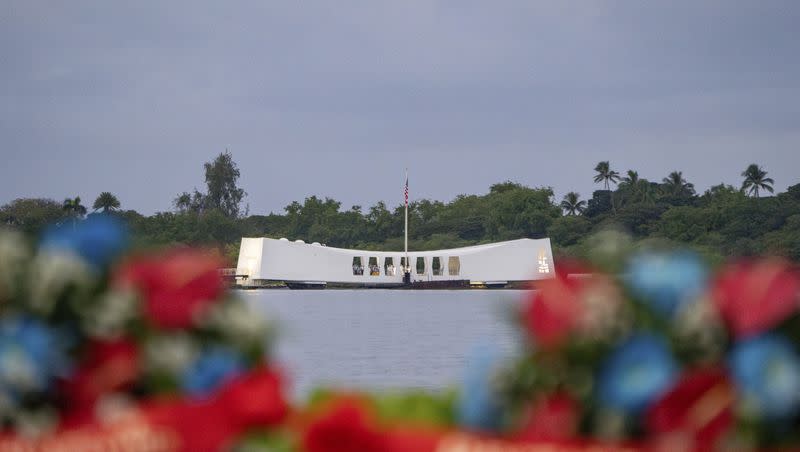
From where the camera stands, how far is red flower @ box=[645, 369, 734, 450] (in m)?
1.34

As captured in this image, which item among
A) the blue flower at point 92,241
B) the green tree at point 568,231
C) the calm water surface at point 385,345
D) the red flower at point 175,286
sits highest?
the green tree at point 568,231

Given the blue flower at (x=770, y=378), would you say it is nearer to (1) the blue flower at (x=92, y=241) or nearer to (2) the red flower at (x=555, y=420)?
(2) the red flower at (x=555, y=420)

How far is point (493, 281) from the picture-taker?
67.5 metres

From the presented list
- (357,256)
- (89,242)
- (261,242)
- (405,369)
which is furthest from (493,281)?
(89,242)

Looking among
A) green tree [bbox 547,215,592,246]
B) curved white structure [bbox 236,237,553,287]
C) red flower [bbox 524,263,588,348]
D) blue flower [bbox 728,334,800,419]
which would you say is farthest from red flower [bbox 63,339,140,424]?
green tree [bbox 547,215,592,246]

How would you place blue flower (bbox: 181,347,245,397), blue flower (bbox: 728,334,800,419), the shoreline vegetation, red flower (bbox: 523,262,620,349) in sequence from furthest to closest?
1. the shoreline vegetation
2. blue flower (bbox: 181,347,245,397)
3. red flower (bbox: 523,262,620,349)
4. blue flower (bbox: 728,334,800,419)

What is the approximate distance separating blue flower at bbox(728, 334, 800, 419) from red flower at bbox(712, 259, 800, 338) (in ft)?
0.11

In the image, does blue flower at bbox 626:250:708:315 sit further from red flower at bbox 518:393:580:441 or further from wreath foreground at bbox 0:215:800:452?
red flower at bbox 518:393:580:441

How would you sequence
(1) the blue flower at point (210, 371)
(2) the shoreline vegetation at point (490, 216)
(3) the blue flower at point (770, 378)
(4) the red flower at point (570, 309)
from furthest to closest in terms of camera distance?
(2) the shoreline vegetation at point (490, 216), (1) the blue flower at point (210, 371), (4) the red flower at point (570, 309), (3) the blue flower at point (770, 378)

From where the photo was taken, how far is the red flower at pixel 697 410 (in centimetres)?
134

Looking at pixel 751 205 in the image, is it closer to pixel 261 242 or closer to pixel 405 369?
pixel 261 242

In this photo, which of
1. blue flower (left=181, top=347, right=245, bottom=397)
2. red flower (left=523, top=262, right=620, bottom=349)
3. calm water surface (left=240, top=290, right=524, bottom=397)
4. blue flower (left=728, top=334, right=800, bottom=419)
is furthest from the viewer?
calm water surface (left=240, top=290, right=524, bottom=397)

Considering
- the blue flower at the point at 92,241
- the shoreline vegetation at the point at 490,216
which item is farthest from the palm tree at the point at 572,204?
the blue flower at the point at 92,241

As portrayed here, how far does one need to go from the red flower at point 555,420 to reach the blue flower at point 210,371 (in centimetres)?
37
